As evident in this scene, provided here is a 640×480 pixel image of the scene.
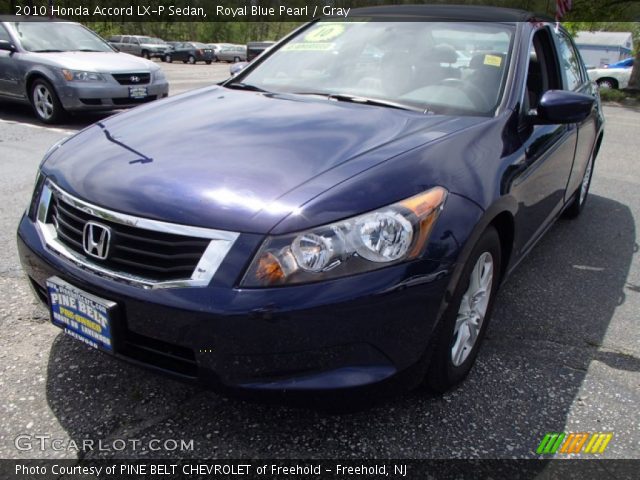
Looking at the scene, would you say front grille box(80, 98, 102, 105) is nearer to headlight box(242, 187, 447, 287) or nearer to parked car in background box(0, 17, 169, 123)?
parked car in background box(0, 17, 169, 123)

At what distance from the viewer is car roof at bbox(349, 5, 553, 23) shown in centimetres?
329

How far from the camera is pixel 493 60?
293cm

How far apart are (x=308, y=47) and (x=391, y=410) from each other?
2177 millimetres

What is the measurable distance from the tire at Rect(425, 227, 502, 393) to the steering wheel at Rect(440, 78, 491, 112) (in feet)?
2.24

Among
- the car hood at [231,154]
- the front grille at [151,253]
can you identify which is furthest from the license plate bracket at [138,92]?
the front grille at [151,253]

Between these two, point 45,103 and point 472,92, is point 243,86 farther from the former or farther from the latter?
point 45,103

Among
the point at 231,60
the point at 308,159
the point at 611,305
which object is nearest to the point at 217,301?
the point at 308,159

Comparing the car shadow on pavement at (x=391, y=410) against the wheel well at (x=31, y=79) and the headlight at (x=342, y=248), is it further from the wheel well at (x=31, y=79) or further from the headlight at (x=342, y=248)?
the wheel well at (x=31, y=79)

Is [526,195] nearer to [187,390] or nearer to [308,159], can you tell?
[308,159]

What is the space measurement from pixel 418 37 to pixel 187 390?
2192 millimetres

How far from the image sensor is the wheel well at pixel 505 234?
245 cm

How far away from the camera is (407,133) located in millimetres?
2342

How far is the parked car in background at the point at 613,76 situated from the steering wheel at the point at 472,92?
63.5 feet

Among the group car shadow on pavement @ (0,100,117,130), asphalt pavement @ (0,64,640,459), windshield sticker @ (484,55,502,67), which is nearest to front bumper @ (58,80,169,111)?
car shadow on pavement @ (0,100,117,130)
